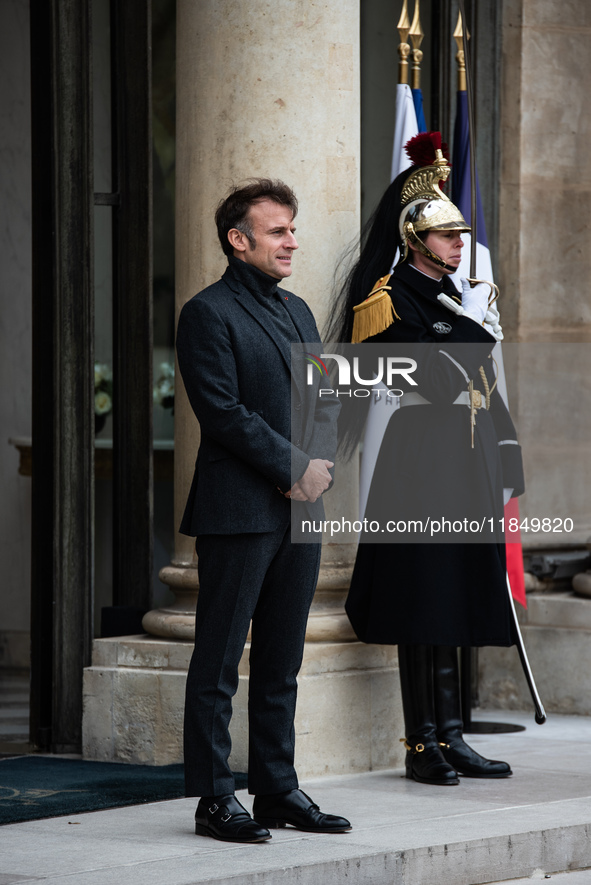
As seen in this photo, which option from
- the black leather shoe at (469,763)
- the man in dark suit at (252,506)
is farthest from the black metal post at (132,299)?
the man in dark suit at (252,506)

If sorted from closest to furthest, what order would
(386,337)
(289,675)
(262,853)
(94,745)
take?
(262,853)
(289,675)
(386,337)
(94,745)

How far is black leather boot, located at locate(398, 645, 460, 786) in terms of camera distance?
5.43 metres

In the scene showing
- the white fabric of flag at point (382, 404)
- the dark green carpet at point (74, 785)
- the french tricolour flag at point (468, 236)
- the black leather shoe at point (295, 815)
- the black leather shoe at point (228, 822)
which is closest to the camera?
the black leather shoe at point (228, 822)

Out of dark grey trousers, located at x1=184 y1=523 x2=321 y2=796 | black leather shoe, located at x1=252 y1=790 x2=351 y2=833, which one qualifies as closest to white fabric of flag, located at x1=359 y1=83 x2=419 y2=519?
dark grey trousers, located at x1=184 y1=523 x2=321 y2=796

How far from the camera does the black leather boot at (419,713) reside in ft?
17.8

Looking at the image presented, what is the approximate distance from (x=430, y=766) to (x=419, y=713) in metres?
0.19

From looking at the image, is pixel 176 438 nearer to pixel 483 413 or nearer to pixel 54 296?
pixel 54 296

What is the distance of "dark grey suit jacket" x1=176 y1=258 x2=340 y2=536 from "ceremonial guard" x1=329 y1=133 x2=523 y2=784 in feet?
3.02

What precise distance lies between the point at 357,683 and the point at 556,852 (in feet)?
4.03

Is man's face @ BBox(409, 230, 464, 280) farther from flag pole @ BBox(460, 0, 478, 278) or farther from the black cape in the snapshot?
flag pole @ BBox(460, 0, 478, 278)

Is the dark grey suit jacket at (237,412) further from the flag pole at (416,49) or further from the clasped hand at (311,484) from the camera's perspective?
the flag pole at (416,49)

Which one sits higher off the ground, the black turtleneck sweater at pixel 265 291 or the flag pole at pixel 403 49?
the flag pole at pixel 403 49

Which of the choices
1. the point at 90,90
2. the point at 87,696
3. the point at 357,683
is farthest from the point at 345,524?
the point at 90,90

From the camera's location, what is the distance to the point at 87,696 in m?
5.98
